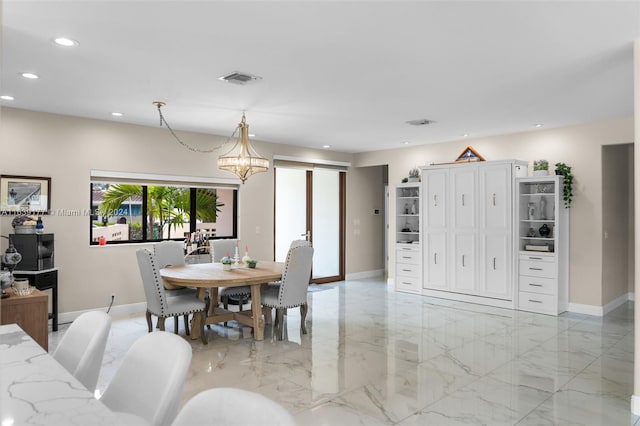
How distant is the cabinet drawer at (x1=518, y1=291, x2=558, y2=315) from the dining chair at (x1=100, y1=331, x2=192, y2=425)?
5704mm

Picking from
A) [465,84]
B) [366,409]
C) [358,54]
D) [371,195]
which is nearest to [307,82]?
[358,54]

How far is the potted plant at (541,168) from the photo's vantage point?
623 cm

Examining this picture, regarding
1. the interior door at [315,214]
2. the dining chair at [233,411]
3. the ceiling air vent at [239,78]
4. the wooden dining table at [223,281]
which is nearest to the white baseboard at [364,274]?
the interior door at [315,214]

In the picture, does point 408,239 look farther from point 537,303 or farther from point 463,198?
point 537,303

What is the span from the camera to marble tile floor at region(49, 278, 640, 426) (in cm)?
312

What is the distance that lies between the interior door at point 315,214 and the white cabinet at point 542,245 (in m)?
3.45

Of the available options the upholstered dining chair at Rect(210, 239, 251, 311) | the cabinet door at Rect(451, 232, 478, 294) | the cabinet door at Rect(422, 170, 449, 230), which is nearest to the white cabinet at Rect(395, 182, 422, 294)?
the cabinet door at Rect(422, 170, 449, 230)

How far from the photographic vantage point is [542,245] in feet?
21.0

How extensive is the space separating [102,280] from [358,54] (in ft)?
14.4

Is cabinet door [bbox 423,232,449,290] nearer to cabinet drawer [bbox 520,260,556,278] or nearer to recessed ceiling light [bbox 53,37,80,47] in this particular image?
cabinet drawer [bbox 520,260,556,278]

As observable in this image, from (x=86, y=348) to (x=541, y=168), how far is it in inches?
238

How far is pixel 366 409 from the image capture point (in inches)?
123

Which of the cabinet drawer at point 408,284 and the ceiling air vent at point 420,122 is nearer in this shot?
the ceiling air vent at point 420,122

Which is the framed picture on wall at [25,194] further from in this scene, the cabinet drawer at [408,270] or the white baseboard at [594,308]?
the white baseboard at [594,308]
